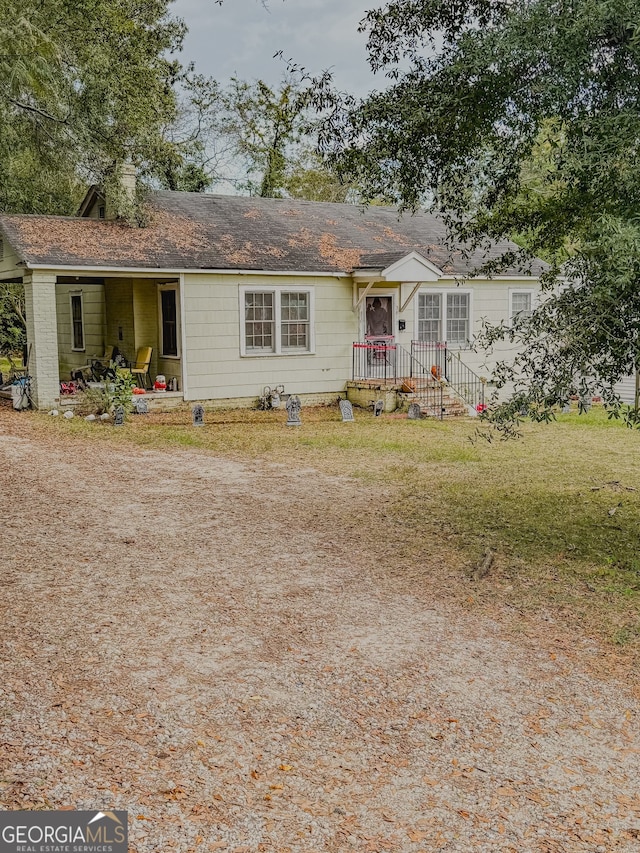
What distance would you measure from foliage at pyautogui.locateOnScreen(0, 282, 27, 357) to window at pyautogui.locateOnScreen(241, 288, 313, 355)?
1173cm

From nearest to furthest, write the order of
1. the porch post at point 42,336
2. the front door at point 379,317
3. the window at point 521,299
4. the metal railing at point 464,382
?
the porch post at point 42,336
the front door at point 379,317
the metal railing at point 464,382
the window at point 521,299

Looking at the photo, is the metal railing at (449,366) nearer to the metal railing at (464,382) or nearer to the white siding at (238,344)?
the metal railing at (464,382)

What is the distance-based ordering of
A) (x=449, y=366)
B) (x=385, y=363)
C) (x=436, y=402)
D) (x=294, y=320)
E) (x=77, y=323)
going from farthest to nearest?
(x=77, y=323), (x=449, y=366), (x=385, y=363), (x=294, y=320), (x=436, y=402)

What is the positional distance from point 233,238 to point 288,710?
1528 centimetres

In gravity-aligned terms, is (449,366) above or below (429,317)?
below

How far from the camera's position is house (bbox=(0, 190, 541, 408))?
53.4 ft

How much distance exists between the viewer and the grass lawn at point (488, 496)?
21.0 ft

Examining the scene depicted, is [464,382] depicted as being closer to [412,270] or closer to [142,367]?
[412,270]

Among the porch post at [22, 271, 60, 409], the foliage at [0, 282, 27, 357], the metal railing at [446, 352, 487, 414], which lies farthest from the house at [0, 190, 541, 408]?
the foliage at [0, 282, 27, 357]

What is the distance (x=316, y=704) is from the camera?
176 inches

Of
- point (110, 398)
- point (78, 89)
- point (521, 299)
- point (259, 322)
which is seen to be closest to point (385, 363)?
point (259, 322)

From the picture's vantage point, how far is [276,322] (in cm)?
1788

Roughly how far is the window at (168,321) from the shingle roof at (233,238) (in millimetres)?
1270

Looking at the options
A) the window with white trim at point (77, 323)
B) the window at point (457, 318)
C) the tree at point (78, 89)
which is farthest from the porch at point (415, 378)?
the window with white trim at point (77, 323)
